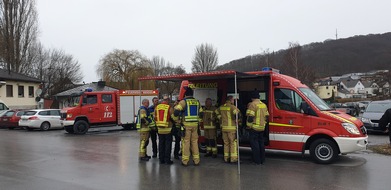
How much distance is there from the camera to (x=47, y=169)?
28.1 ft

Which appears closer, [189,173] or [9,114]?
[189,173]

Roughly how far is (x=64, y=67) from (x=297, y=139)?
5102 cm

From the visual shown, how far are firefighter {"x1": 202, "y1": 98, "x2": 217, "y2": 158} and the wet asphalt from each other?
312mm

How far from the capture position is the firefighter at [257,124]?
8.91m

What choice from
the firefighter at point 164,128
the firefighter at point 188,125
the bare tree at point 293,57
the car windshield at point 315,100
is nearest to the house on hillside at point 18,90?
the bare tree at point 293,57

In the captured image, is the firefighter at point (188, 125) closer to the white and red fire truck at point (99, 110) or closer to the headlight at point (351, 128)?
the headlight at point (351, 128)

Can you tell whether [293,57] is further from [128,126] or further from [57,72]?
[57,72]

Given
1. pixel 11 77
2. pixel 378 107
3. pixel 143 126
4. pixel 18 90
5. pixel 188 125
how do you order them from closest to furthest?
pixel 188 125 < pixel 143 126 < pixel 378 107 < pixel 11 77 < pixel 18 90

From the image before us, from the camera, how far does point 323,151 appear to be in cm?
895

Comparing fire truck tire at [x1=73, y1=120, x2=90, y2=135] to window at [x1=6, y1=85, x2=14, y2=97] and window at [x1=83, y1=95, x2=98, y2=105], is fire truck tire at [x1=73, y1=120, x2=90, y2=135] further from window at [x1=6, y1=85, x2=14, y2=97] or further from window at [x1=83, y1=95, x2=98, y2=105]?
window at [x1=6, y1=85, x2=14, y2=97]

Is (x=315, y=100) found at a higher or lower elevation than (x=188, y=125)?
higher

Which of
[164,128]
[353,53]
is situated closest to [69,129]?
[164,128]

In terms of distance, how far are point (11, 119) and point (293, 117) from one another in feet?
66.9

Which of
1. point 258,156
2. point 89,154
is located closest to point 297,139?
point 258,156
